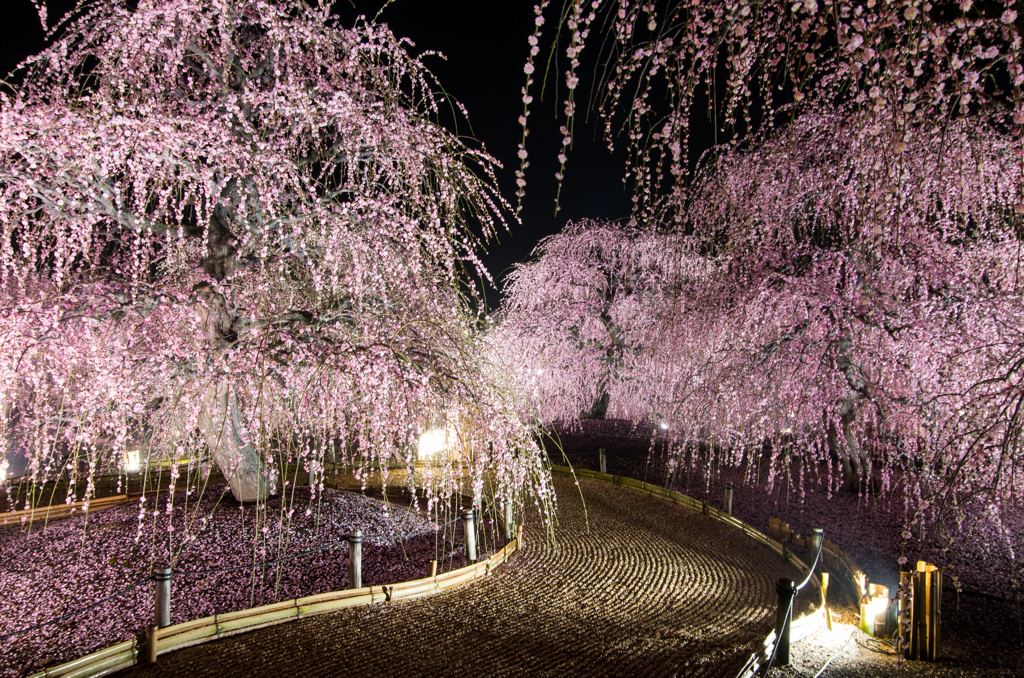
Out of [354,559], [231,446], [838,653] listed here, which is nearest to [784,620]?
[838,653]

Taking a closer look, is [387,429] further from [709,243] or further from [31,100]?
[709,243]

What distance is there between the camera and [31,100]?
16.1ft

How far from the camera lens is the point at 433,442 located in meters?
5.11

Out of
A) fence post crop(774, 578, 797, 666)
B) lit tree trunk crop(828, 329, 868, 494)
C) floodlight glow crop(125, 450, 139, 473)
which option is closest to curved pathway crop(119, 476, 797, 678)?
fence post crop(774, 578, 797, 666)

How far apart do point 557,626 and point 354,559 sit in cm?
213

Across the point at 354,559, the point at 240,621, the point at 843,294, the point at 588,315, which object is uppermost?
the point at 588,315

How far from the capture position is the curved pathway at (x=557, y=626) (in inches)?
158

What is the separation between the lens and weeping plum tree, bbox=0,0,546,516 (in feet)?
15.6

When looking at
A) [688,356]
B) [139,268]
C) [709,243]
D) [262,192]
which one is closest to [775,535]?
[688,356]

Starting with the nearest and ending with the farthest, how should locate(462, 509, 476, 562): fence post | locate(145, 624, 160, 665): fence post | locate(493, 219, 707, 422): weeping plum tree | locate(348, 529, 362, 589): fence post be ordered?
locate(145, 624, 160, 665): fence post → locate(348, 529, 362, 589): fence post → locate(462, 509, 476, 562): fence post → locate(493, 219, 707, 422): weeping plum tree

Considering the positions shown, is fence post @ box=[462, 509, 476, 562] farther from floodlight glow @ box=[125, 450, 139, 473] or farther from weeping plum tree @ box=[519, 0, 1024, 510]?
floodlight glow @ box=[125, 450, 139, 473]

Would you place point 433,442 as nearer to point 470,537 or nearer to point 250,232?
point 470,537

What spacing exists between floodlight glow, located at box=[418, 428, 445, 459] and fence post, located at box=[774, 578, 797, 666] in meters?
3.07

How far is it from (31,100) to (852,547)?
35.4 ft
